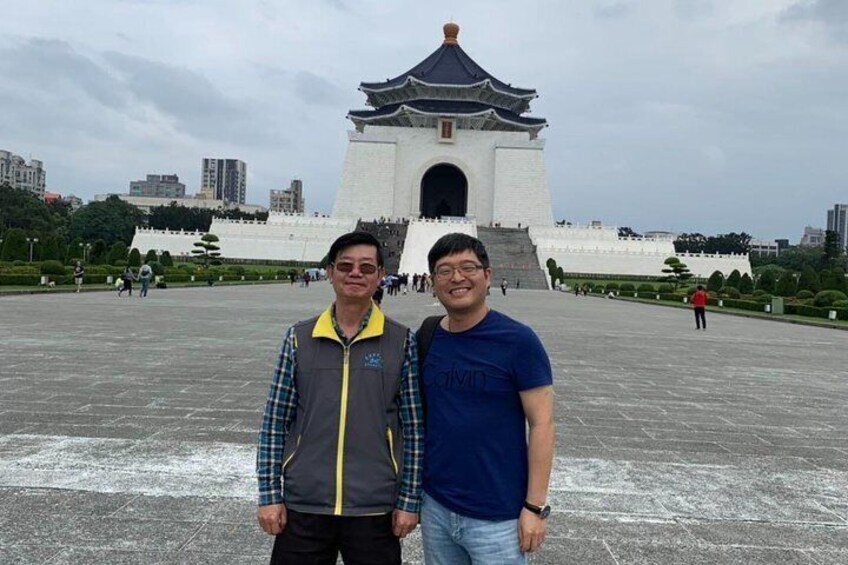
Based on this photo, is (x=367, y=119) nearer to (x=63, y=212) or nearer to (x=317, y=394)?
(x=63, y=212)

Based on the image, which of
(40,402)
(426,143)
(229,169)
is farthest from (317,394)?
(229,169)

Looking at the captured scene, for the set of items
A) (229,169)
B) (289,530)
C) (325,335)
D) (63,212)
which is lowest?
(289,530)

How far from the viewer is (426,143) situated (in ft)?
170

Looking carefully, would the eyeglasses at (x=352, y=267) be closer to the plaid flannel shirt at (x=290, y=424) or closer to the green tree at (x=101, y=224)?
the plaid flannel shirt at (x=290, y=424)

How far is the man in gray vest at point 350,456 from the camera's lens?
2.02 metres

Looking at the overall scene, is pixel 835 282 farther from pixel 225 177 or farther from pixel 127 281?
pixel 225 177

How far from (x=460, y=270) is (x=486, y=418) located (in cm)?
41

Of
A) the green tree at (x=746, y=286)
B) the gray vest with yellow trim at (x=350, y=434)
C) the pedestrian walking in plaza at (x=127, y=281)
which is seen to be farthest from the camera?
the green tree at (x=746, y=286)

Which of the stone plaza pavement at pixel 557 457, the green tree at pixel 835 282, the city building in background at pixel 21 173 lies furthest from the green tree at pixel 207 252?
the city building in background at pixel 21 173

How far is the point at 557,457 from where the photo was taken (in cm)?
452

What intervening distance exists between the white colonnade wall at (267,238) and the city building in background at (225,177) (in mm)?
133567

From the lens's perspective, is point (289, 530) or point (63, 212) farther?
point (63, 212)

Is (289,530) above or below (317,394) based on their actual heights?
below

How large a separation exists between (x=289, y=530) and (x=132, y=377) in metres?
5.38
